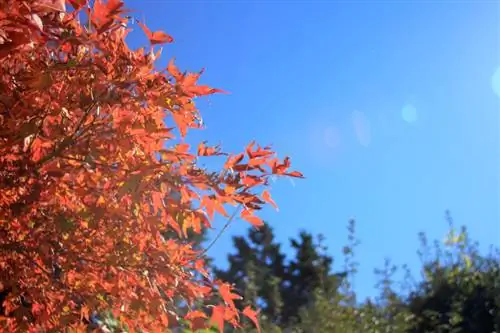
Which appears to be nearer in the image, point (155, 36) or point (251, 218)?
point (155, 36)

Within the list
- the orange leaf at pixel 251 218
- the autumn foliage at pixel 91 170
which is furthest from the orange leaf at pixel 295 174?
the orange leaf at pixel 251 218

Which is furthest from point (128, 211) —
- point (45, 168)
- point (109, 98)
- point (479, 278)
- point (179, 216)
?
point (479, 278)

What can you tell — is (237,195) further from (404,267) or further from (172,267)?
(404,267)

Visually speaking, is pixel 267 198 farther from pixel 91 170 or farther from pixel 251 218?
pixel 91 170

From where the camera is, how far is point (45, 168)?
243 centimetres

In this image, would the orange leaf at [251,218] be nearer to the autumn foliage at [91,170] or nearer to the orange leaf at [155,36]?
the autumn foliage at [91,170]

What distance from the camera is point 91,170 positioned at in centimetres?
265

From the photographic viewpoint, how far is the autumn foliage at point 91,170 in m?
A: 2.34

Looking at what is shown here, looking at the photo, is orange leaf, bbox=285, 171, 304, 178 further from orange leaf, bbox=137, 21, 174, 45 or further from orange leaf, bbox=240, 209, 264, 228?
orange leaf, bbox=137, 21, 174, 45

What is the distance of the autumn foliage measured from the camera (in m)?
2.34

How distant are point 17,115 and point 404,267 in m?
9.08

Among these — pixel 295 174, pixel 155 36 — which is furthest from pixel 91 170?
pixel 295 174

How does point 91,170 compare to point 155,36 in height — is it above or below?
below

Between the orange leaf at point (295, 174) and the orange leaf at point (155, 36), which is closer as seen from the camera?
the orange leaf at point (155, 36)
